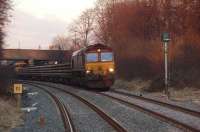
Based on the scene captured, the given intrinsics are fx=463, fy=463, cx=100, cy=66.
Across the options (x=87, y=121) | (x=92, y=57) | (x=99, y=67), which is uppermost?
(x=92, y=57)

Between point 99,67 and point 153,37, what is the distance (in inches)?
369

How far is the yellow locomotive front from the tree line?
11.2ft

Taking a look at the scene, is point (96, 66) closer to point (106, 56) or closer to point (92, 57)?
point (92, 57)

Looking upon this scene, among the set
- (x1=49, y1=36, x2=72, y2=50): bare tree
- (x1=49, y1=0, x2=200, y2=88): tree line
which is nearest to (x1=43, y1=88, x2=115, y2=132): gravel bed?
(x1=49, y1=0, x2=200, y2=88): tree line

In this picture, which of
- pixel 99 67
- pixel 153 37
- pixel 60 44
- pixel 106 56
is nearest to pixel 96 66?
pixel 99 67

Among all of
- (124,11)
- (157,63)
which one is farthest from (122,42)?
(157,63)

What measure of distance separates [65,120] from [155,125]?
12.0 feet

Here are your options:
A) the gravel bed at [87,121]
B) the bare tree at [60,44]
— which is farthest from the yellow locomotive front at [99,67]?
the bare tree at [60,44]

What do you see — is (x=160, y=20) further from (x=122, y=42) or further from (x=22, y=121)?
(x=22, y=121)

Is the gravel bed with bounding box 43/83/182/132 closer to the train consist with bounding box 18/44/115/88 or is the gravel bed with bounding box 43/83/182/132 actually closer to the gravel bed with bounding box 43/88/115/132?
the gravel bed with bounding box 43/88/115/132

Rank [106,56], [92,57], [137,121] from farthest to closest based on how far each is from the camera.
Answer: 1. [106,56]
2. [92,57]
3. [137,121]

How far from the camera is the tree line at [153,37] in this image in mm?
32141

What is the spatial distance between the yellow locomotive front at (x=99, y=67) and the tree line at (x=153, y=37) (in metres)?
3.41

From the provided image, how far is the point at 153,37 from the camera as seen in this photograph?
41438 millimetres
